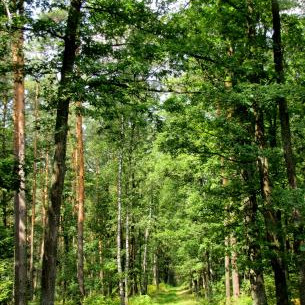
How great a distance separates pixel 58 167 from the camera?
922 centimetres

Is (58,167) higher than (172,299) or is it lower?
higher

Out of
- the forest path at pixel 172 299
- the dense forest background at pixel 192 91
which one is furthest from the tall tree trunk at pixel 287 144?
the forest path at pixel 172 299

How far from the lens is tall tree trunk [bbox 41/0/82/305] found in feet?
28.4

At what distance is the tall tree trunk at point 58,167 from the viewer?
8.64 meters

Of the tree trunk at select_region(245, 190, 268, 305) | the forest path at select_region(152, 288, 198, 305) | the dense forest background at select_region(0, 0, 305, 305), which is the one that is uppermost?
the dense forest background at select_region(0, 0, 305, 305)

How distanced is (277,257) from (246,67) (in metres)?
5.16

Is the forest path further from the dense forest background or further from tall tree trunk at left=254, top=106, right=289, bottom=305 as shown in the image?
tall tree trunk at left=254, top=106, right=289, bottom=305

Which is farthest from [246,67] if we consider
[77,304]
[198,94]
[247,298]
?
[77,304]

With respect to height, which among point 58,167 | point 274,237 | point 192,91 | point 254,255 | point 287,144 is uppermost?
point 192,91

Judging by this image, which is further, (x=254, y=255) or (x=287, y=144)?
(x=254, y=255)

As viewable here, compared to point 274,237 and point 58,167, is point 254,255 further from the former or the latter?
point 58,167

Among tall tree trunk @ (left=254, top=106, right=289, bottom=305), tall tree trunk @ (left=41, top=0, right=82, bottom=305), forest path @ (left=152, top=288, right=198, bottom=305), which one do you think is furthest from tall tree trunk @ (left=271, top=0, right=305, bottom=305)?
forest path @ (left=152, top=288, right=198, bottom=305)

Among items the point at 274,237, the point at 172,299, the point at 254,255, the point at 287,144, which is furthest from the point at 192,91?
the point at 172,299

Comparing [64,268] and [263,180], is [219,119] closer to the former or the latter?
[263,180]
